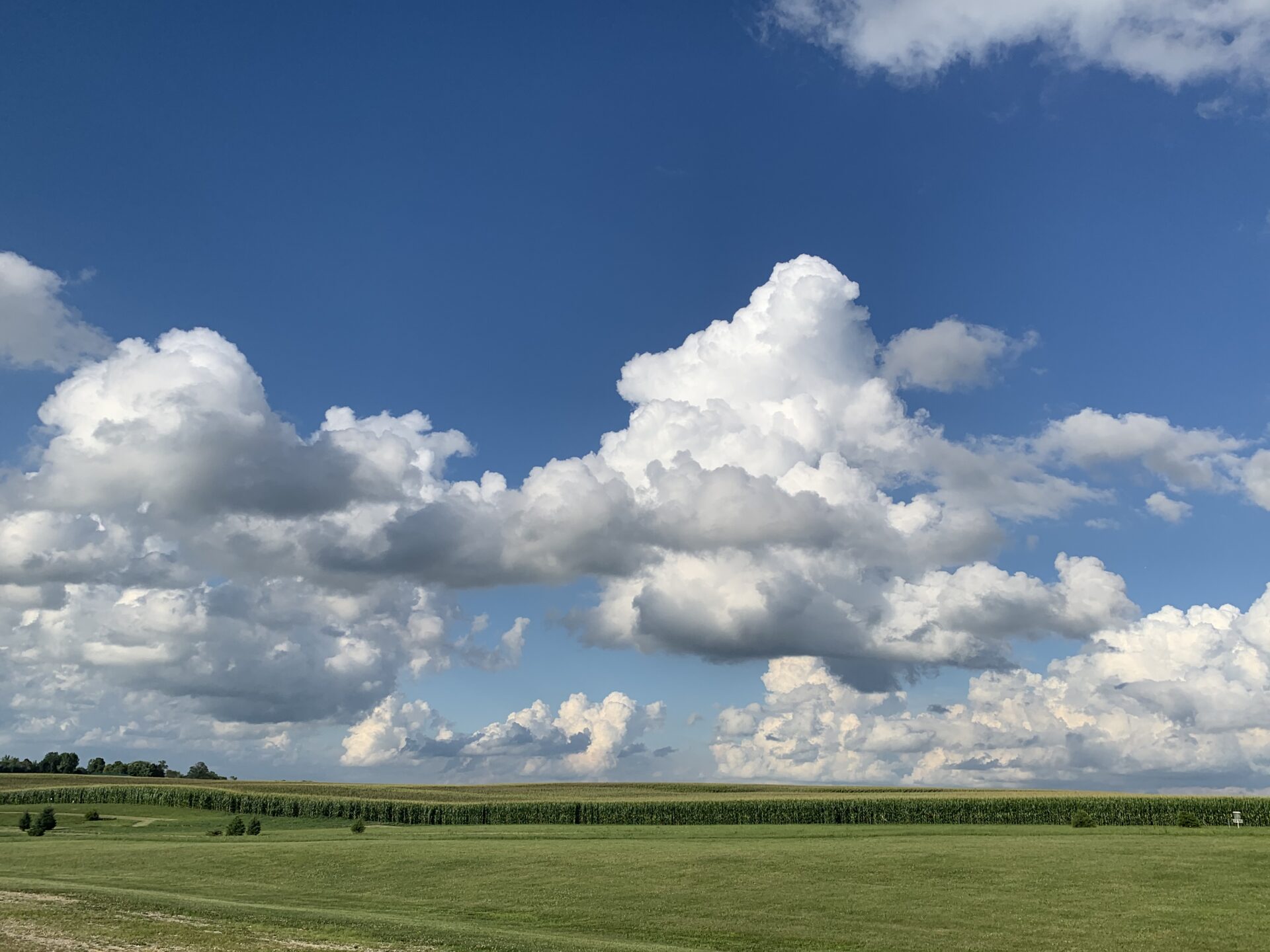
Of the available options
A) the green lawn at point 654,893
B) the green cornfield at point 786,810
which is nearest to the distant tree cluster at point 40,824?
the green lawn at point 654,893

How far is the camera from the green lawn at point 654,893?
32.3 meters

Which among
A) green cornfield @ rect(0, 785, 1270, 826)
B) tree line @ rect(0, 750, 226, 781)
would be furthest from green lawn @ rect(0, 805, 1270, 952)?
tree line @ rect(0, 750, 226, 781)

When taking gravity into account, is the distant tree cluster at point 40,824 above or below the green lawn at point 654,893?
below

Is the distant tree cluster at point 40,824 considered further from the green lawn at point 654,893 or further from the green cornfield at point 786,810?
the green cornfield at point 786,810

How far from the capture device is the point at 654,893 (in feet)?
145

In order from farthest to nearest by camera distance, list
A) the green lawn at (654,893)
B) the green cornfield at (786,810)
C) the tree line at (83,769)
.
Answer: the tree line at (83,769) < the green cornfield at (786,810) < the green lawn at (654,893)

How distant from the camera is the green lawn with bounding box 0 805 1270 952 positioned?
32.3m

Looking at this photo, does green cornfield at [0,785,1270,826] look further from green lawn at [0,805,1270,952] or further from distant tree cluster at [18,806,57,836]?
distant tree cluster at [18,806,57,836]

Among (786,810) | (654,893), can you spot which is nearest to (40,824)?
(654,893)

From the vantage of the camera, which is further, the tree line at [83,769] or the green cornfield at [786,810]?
the tree line at [83,769]

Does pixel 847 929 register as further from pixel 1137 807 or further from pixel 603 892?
pixel 1137 807

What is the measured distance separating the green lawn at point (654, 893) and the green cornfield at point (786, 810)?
58.0ft

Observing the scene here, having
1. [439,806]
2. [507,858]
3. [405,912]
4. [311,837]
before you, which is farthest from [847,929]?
[439,806]

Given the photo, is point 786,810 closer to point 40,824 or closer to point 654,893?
point 654,893
